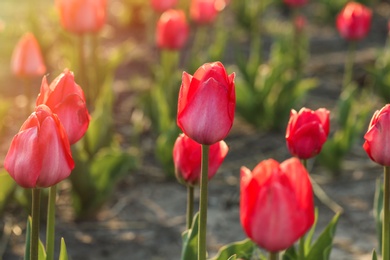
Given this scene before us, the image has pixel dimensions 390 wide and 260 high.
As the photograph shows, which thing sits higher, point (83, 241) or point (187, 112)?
point (187, 112)

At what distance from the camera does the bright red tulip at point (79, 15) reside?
152 inches

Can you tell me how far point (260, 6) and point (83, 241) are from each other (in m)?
3.57

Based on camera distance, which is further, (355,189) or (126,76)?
(126,76)

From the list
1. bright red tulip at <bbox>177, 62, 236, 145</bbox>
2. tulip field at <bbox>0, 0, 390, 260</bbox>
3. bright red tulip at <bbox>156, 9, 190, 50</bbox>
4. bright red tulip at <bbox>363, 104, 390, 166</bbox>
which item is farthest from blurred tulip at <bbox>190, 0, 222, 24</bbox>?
bright red tulip at <bbox>177, 62, 236, 145</bbox>

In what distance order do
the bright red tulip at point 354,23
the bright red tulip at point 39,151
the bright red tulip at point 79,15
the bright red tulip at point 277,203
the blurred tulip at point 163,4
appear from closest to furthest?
the bright red tulip at point 277,203, the bright red tulip at point 39,151, the bright red tulip at point 79,15, the bright red tulip at point 354,23, the blurred tulip at point 163,4

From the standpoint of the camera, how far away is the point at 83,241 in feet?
11.5

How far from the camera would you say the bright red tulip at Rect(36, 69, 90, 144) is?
1.93 m

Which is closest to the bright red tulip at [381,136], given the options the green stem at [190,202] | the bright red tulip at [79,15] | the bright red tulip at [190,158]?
the bright red tulip at [190,158]

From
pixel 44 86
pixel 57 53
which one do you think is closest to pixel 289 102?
pixel 57 53

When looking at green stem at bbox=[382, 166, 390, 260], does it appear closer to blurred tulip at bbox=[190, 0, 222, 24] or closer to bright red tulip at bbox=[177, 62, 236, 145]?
bright red tulip at bbox=[177, 62, 236, 145]

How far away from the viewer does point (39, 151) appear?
171 cm

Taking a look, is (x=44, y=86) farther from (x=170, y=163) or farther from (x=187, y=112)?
(x=170, y=163)

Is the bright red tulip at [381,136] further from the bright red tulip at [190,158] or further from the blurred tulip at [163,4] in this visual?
the blurred tulip at [163,4]

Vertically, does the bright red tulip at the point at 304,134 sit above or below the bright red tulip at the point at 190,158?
above
